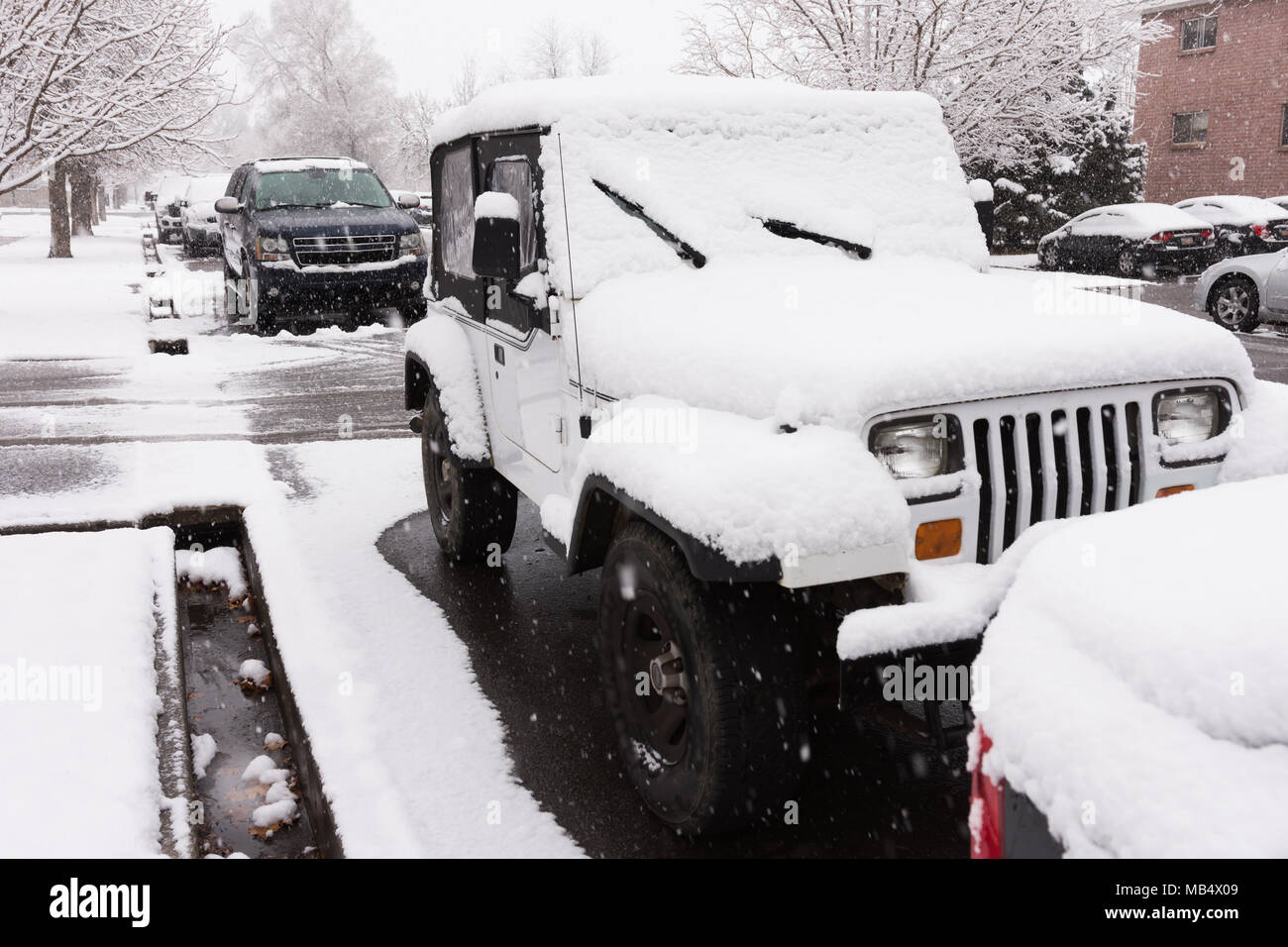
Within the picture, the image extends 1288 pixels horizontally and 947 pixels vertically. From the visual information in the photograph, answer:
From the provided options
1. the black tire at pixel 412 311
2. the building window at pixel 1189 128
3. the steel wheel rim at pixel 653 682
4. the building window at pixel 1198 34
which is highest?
the building window at pixel 1198 34

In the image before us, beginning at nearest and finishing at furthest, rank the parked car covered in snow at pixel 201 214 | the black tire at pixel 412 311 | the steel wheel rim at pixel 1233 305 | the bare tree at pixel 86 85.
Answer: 1. the steel wheel rim at pixel 1233 305
2. the bare tree at pixel 86 85
3. the black tire at pixel 412 311
4. the parked car covered in snow at pixel 201 214

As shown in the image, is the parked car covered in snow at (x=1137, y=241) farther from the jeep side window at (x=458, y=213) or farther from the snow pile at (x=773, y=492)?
the snow pile at (x=773, y=492)

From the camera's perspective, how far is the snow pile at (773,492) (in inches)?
112

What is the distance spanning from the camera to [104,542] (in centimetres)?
591

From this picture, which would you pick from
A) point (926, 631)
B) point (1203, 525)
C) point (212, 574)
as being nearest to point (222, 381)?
point (212, 574)

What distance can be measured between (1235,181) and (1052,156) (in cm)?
620

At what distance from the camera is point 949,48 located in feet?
67.3

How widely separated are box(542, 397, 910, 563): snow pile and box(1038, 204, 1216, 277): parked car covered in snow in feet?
74.5

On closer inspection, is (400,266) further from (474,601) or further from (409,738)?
(409,738)

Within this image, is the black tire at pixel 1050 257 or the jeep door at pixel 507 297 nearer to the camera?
the jeep door at pixel 507 297

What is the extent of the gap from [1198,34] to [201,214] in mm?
29229

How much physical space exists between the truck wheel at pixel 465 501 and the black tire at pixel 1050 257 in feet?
73.4

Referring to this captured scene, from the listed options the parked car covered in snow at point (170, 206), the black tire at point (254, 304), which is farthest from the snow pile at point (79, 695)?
the parked car covered in snow at point (170, 206)

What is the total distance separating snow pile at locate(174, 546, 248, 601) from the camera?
6156 millimetres
